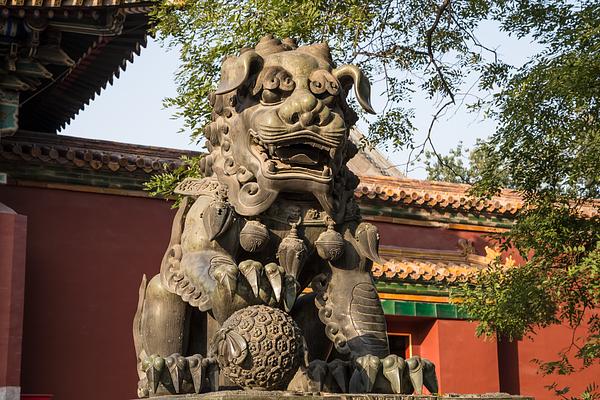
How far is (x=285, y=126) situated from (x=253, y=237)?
1.70 feet

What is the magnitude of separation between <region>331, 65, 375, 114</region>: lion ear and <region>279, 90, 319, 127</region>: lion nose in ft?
0.91

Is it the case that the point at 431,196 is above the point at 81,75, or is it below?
below

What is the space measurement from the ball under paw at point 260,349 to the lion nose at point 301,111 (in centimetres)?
95

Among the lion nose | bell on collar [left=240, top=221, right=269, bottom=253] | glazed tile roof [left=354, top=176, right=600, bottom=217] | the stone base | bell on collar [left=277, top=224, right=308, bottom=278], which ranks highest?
glazed tile roof [left=354, top=176, right=600, bottom=217]

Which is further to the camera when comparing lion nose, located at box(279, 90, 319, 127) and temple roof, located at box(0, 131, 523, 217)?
temple roof, located at box(0, 131, 523, 217)

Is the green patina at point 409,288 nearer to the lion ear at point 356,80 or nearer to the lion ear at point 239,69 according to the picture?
the lion ear at point 356,80

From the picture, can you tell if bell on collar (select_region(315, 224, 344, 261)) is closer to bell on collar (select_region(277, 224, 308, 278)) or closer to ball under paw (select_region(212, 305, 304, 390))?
bell on collar (select_region(277, 224, 308, 278))

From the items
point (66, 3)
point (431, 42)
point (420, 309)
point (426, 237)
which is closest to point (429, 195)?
→ point (426, 237)

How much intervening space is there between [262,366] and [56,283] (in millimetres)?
8835

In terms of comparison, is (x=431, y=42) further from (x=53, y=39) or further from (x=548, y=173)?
(x=53, y=39)

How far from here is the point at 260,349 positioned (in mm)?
4285

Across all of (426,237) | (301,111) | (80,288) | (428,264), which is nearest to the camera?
(301,111)

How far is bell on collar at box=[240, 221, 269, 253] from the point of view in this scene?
16.3 feet

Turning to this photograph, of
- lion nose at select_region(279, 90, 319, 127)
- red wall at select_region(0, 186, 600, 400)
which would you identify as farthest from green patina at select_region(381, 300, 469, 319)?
lion nose at select_region(279, 90, 319, 127)
